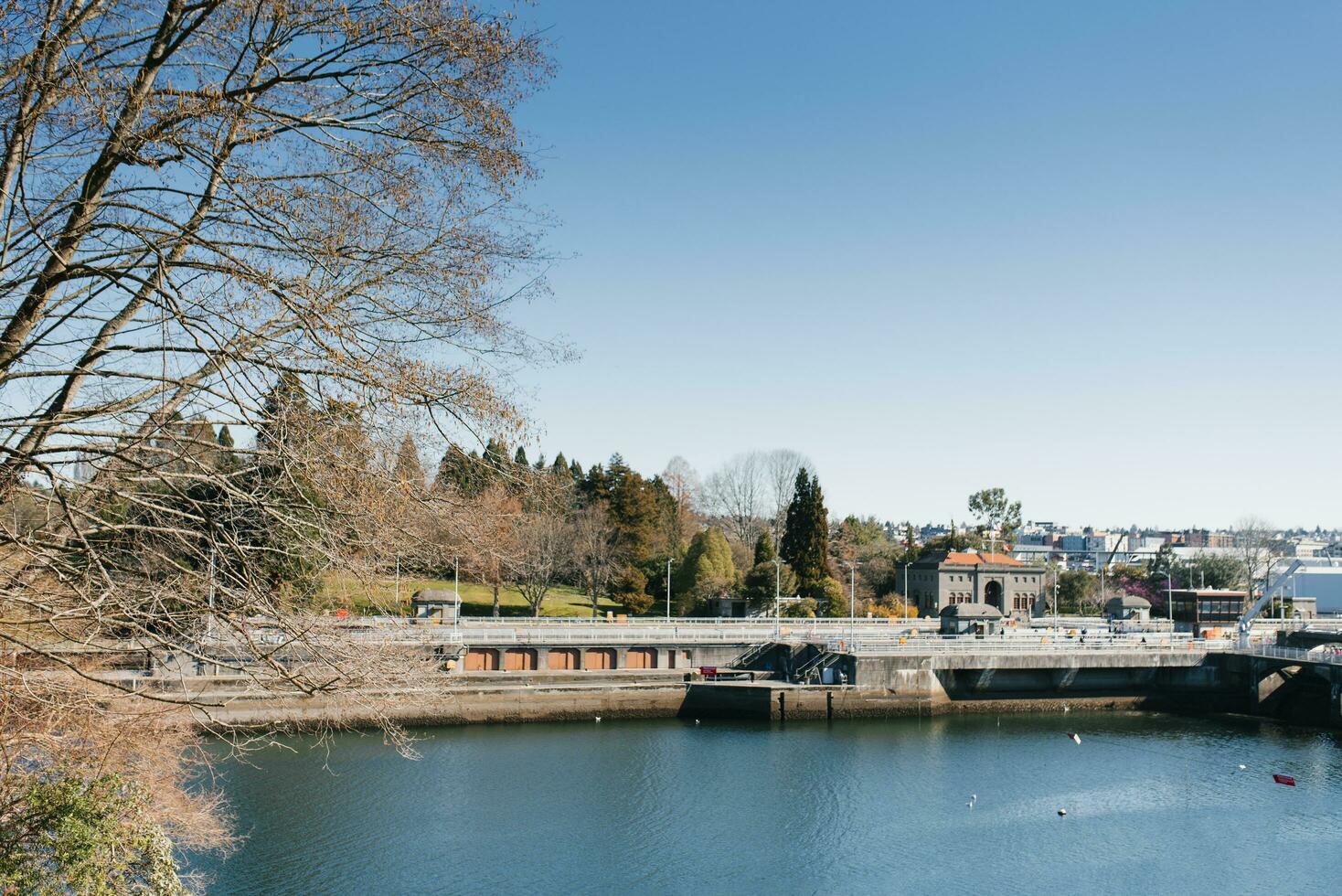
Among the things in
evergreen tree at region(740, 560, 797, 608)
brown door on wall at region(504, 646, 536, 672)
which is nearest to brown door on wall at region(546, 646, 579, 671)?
brown door on wall at region(504, 646, 536, 672)

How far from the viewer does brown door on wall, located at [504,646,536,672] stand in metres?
39.9

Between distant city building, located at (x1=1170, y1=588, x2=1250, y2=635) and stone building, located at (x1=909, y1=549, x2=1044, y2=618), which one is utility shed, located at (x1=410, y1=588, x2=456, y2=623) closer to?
stone building, located at (x1=909, y1=549, x2=1044, y2=618)

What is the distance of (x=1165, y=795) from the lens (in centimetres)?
2812

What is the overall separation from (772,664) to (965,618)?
41.3 ft

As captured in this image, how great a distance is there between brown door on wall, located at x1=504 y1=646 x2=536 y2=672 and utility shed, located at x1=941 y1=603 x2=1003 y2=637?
22.4 metres

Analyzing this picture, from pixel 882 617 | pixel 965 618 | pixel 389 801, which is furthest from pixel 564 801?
pixel 882 617

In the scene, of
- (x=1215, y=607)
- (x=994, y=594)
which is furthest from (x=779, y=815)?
(x=994, y=594)

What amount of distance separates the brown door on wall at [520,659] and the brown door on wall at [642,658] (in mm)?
4240

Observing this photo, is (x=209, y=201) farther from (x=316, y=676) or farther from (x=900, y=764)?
(x=900, y=764)

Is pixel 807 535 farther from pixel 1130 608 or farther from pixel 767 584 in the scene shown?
pixel 1130 608

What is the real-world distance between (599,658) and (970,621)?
20399 mm

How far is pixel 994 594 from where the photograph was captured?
64.8 m

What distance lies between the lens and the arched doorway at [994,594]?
211 feet

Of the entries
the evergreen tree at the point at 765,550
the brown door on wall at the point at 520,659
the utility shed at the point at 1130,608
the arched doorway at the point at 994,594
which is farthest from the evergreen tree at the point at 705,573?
the utility shed at the point at 1130,608
